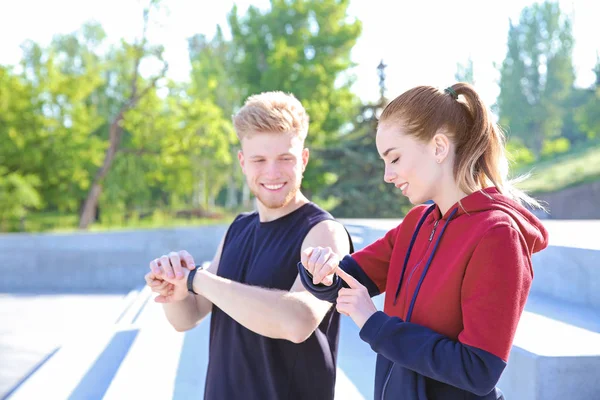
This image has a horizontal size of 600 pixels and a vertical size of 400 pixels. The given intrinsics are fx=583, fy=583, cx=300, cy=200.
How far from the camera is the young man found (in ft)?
5.58

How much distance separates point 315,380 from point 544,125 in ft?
134

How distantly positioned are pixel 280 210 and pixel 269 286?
11.2 inches

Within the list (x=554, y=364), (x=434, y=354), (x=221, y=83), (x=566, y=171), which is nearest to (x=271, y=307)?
(x=434, y=354)

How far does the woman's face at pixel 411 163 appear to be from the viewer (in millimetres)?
1379

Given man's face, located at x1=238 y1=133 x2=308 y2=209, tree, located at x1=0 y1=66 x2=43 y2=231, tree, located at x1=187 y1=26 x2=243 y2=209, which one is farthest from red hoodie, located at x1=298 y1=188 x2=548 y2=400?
tree, located at x1=187 y1=26 x2=243 y2=209

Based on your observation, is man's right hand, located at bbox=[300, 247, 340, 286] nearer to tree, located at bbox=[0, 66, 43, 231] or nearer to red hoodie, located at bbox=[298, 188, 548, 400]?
red hoodie, located at bbox=[298, 188, 548, 400]

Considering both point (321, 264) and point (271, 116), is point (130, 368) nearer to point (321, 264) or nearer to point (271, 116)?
point (271, 116)

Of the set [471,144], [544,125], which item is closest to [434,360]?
[471,144]

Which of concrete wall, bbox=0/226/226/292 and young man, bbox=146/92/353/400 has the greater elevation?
young man, bbox=146/92/353/400

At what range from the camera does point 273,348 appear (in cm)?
181

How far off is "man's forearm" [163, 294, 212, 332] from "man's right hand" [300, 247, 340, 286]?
74cm

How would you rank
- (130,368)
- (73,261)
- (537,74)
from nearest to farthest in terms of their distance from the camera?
1. (130,368)
2. (73,261)
3. (537,74)

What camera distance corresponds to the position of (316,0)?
26078 mm

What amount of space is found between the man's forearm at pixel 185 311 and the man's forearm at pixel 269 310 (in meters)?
0.34
